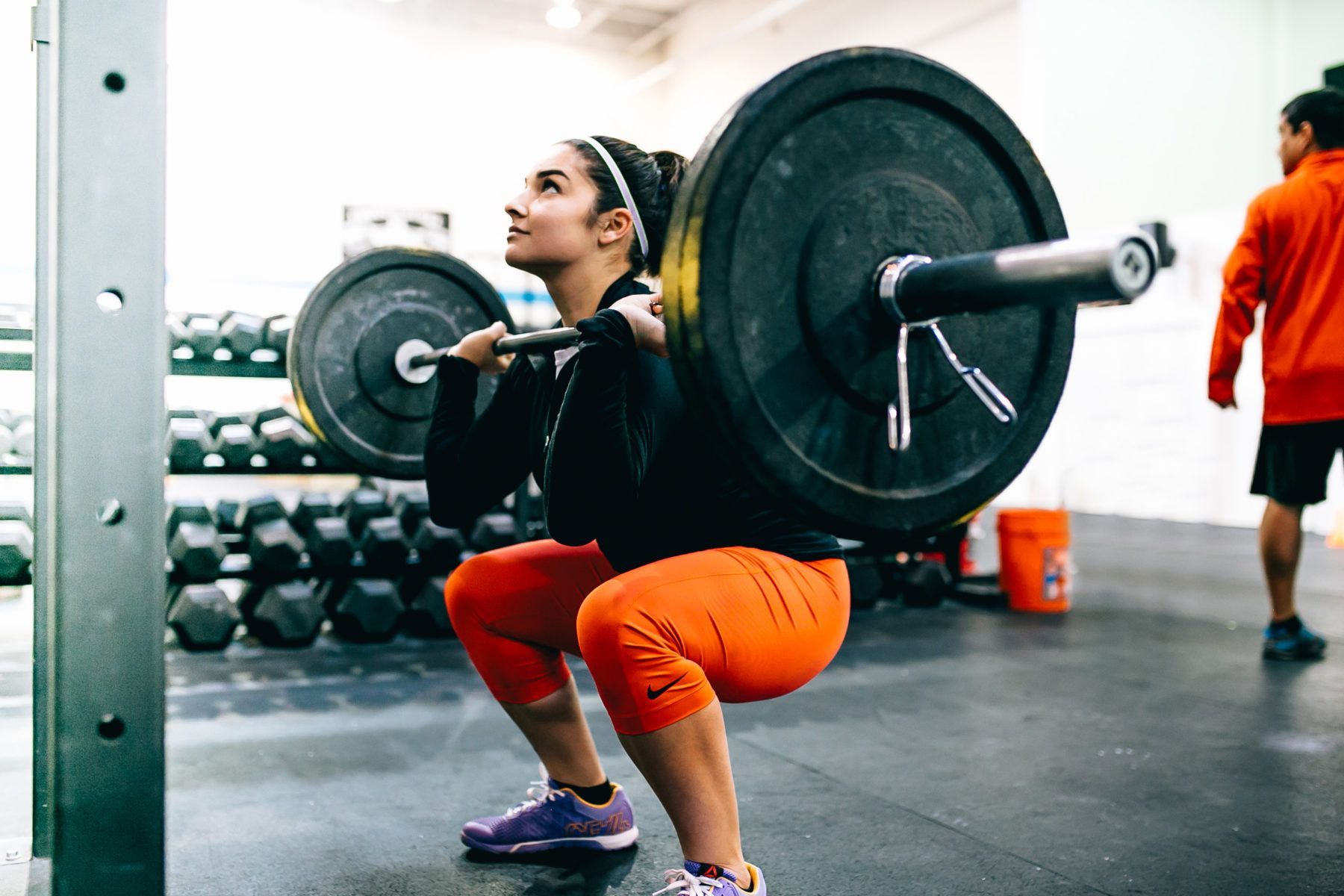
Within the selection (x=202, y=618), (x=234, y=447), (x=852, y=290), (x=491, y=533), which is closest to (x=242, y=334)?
(x=234, y=447)

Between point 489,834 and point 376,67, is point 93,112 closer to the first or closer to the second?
point 489,834

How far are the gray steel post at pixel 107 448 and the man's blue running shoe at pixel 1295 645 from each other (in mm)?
2961

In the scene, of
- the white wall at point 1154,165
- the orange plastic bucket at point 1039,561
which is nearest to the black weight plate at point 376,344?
the orange plastic bucket at point 1039,561

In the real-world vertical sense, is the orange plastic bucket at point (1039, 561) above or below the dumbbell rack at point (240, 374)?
below

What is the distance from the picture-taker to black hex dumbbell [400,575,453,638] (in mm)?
3545

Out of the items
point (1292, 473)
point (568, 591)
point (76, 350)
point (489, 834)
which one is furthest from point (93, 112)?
point (1292, 473)

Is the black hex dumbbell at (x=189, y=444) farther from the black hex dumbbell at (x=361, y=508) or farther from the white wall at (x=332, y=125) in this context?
the white wall at (x=332, y=125)

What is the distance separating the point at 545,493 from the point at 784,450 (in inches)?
16.0

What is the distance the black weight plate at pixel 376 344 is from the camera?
6.80ft

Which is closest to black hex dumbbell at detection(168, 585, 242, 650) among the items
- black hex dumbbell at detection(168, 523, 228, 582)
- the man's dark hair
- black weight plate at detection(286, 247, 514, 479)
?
black hex dumbbell at detection(168, 523, 228, 582)

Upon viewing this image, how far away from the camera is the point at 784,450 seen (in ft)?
3.29

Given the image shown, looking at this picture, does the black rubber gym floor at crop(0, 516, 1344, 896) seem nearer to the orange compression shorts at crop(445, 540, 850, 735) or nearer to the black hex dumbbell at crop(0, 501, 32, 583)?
the black hex dumbbell at crop(0, 501, 32, 583)

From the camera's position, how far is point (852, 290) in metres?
1.05

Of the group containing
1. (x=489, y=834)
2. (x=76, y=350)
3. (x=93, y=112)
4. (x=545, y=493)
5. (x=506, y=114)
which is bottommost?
(x=489, y=834)
